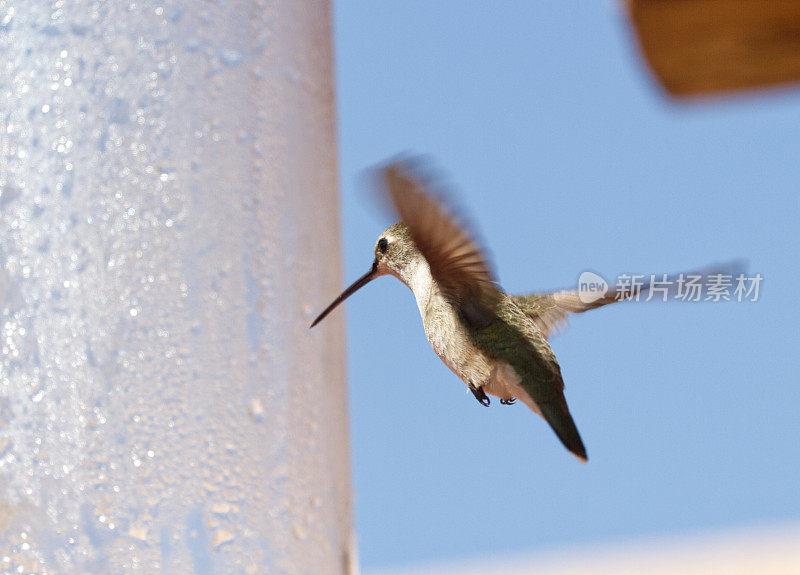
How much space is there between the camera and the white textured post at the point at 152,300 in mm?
855

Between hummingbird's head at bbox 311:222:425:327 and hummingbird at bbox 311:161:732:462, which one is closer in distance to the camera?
hummingbird at bbox 311:161:732:462

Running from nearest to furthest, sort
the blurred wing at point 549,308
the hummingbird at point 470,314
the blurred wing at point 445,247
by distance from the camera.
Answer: the blurred wing at point 445,247
the hummingbird at point 470,314
the blurred wing at point 549,308

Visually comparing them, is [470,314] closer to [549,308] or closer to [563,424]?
[563,424]

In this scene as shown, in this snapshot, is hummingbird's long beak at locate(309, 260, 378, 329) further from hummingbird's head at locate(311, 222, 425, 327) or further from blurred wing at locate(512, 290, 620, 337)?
blurred wing at locate(512, 290, 620, 337)

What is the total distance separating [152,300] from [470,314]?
0.31 metres

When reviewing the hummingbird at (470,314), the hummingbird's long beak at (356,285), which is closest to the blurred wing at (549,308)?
the hummingbird at (470,314)

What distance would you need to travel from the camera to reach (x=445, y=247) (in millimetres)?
841

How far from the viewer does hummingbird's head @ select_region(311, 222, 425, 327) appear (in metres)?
0.97

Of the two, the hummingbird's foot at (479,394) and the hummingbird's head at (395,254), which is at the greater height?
the hummingbird's head at (395,254)

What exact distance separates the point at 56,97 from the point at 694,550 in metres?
4.60

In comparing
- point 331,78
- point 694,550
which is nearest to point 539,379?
point 331,78

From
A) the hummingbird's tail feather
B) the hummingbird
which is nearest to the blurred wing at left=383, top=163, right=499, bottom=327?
the hummingbird

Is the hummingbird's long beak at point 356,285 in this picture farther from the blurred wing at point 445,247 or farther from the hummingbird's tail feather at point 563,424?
the hummingbird's tail feather at point 563,424

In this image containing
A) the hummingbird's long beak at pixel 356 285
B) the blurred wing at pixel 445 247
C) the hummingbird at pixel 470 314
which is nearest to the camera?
the blurred wing at pixel 445 247
